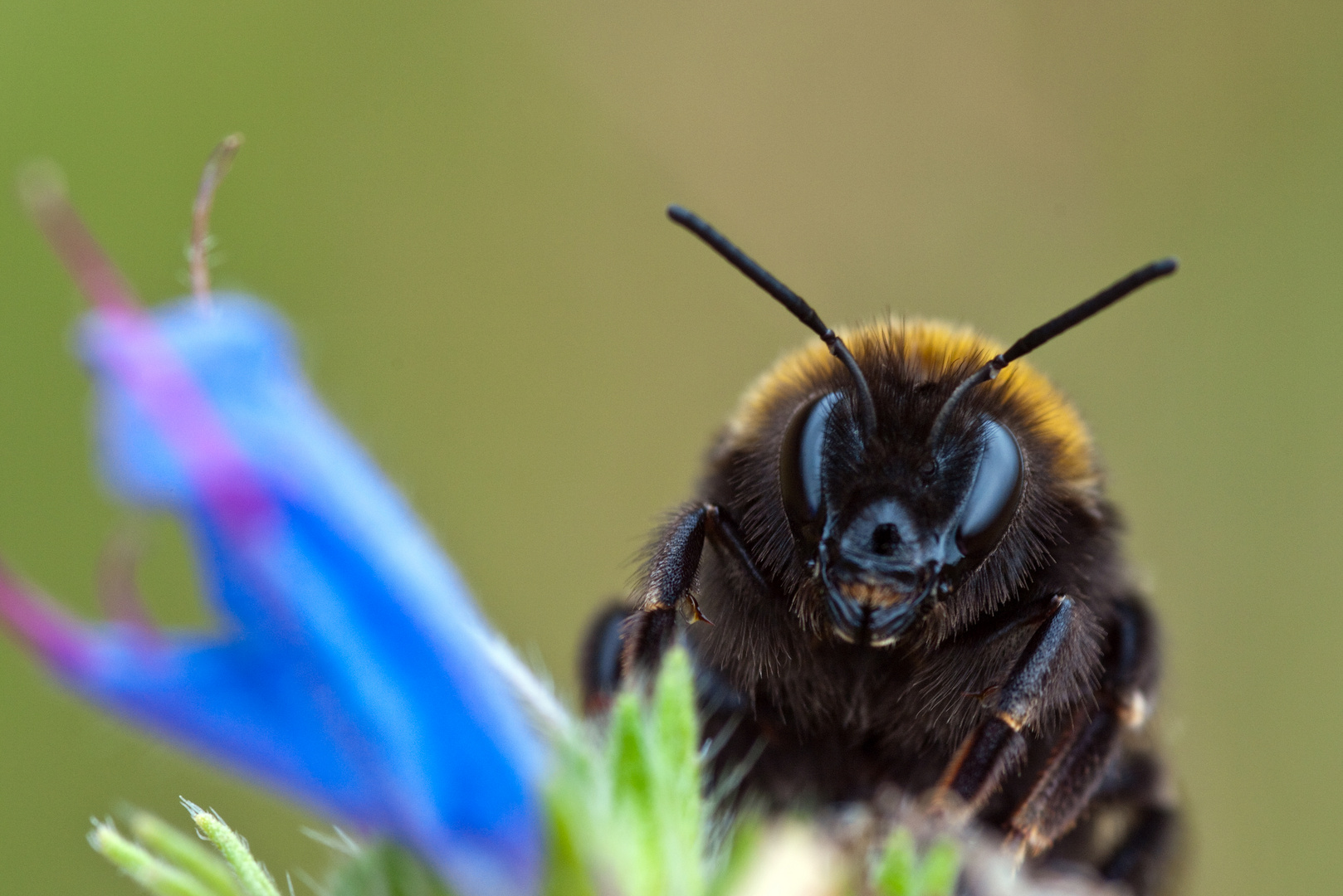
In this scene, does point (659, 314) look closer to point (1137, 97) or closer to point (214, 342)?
point (1137, 97)

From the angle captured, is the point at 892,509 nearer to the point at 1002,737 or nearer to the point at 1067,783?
the point at 1002,737

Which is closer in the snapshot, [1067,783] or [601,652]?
[1067,783]

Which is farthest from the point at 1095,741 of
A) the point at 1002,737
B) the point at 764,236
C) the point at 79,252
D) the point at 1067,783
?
the point at 764,236

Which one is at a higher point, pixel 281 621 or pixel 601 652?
pixel 601 652

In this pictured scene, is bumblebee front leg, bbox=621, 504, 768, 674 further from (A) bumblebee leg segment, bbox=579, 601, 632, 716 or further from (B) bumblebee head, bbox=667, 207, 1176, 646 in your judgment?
(A) bumblebee leg segment, bbox=579, 601, 632, 716

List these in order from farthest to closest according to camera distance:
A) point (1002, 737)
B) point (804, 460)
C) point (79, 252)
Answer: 1. point (804, 460)
2. point (1002, 737)
3. point (79, 252)

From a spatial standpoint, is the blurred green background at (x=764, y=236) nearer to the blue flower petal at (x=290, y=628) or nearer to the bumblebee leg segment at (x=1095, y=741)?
the bumblebee leg segment at (x=1095, y=741)

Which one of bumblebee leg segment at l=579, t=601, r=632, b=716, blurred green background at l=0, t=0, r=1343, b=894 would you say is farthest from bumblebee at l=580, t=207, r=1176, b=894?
blurred green background at l=0, t=0, r=1343, b=894
